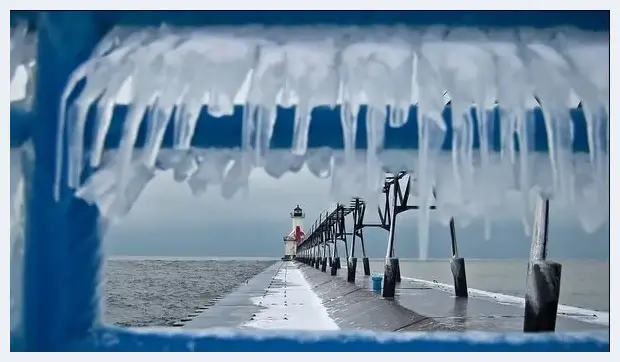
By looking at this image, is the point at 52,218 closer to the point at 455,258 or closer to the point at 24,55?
the point at 24,55

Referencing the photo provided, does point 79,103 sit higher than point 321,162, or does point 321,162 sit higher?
point 79,103

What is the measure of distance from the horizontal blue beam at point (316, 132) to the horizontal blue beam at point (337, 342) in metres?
1.19

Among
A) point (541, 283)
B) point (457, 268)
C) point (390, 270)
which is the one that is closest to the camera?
point (541, 283)

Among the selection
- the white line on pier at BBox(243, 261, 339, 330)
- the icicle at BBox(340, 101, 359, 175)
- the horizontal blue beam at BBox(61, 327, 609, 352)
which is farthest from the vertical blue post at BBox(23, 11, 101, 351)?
the icicle at BBox(340, 101, 359, 175)

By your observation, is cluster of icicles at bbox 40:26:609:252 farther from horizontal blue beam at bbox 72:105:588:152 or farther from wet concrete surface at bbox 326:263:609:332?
wet concrete surface at bbox 326:263:609:332

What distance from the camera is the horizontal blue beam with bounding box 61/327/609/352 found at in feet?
15.1

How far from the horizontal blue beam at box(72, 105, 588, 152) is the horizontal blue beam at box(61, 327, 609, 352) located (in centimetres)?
119

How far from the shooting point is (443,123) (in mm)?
4578

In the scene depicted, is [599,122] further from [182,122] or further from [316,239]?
[316,239]

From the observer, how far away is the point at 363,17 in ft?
15.2

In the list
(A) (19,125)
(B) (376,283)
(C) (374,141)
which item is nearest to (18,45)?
(A) (19,125)

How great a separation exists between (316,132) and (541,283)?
237 centimetres

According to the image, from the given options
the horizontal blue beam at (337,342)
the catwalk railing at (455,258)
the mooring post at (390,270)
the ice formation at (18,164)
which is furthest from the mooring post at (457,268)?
the ice formation at (18,164)

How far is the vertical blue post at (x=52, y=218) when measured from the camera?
455 centimetres
